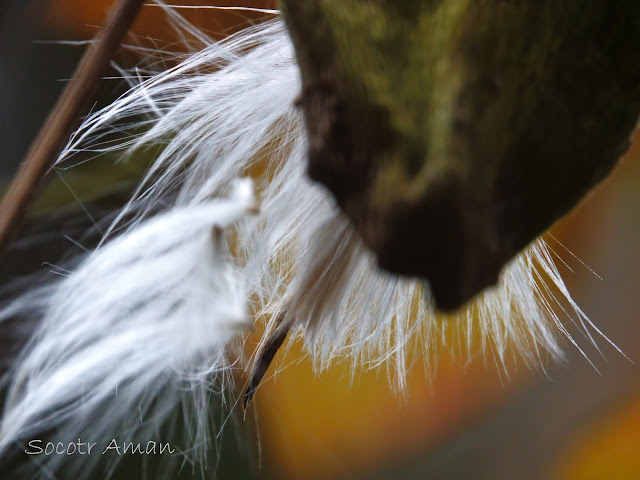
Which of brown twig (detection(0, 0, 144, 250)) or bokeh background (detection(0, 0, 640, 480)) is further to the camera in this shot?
bokeh background (detection(0, 0, 640, 480))

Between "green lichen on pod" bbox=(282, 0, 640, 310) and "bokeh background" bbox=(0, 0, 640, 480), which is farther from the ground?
"green lichen on pod" bbox=(282, 0, 640, 310)

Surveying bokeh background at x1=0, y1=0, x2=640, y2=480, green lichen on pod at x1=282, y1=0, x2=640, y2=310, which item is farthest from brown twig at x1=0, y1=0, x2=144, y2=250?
bokeh background at x1=0, y1=0, x2=640, y2=480

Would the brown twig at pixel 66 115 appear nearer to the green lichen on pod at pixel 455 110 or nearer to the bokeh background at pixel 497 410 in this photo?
the green lichen on pod at pixel 455 110

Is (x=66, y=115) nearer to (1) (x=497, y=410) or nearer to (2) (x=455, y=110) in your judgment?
(2) (x=455, y=110)

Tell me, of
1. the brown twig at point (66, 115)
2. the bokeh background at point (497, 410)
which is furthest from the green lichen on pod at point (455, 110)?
the bokeh background at point (497, 410)

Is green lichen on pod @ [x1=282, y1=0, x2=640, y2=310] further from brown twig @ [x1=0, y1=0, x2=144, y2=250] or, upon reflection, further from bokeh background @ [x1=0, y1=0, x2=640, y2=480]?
bokeh background @ [x1=0, y1=0, x2=640, y2=480]

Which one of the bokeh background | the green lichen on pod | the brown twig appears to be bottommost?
the bokeh background

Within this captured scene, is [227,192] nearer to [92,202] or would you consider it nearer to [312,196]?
[312,196]

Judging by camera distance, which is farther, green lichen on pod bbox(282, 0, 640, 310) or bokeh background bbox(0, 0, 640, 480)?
bokeh background bbox(0, 0, 640, 480)

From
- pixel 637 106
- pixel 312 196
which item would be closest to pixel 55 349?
pixel 312 196
